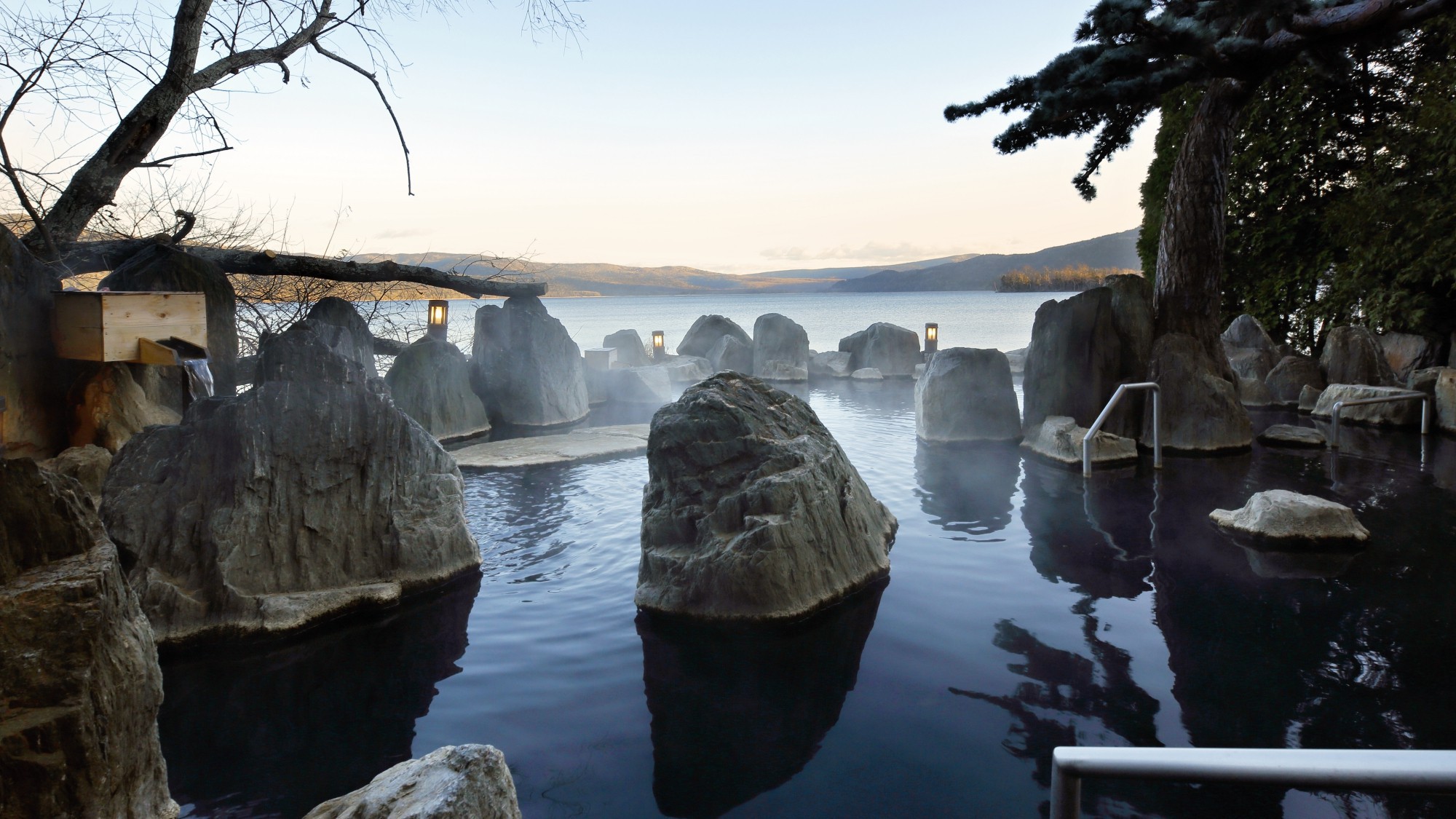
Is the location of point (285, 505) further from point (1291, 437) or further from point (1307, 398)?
point (1307, 398)

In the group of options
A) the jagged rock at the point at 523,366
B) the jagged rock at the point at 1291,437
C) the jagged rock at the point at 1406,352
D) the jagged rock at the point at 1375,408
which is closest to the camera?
the jagged rock at the point at 1291,437

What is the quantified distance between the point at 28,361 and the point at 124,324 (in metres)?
0.56

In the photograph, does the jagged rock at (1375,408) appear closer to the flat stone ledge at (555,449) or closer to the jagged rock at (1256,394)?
the jagged rock at (1256,394)

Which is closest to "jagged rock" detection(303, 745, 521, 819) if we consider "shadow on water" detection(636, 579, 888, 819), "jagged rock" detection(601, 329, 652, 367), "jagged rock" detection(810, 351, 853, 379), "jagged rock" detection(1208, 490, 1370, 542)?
"shadow on water" detection(636, 579, 888, 819)

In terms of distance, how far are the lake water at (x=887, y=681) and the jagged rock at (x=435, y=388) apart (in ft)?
16.1

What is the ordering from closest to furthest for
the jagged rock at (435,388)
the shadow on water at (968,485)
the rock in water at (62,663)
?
1. the rock in water at (62,663)
2. the shadow on water at (968,485)
3. the jagged rock at (435,388)

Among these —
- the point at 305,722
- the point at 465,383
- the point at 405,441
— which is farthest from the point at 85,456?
the point at 465,383

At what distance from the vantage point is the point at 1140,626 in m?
4.60

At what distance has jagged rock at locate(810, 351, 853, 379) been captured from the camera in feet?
63.9

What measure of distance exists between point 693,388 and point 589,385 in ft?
33.2

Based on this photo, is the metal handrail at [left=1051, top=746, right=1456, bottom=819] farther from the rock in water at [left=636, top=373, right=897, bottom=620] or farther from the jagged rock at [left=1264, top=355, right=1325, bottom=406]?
the jagged rock at [left=1264, top=355, right=1325, bottom=406]

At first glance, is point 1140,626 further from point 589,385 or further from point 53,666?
point 589,385

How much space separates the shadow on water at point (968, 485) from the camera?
685 cm

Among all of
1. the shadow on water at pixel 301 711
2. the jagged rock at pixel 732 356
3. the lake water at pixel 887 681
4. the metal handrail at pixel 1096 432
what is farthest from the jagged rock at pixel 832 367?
the shadow on water at pixel 301 711
